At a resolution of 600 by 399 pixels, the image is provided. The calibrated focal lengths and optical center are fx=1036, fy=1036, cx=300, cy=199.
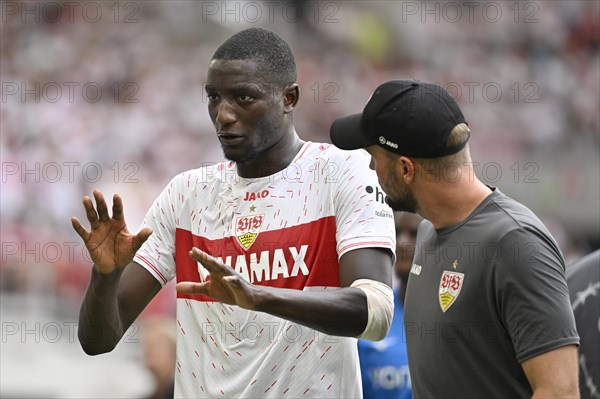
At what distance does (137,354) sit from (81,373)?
0.60 metres

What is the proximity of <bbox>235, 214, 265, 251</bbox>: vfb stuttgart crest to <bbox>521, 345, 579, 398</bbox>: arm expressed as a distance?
132 centimetres

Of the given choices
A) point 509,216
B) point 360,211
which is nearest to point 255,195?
point 360,211

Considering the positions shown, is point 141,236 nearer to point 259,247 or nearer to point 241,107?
point 259,247

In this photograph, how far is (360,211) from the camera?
4.01m

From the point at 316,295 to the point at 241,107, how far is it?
910 millimetres

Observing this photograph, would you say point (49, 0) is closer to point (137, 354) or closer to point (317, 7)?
point (317, 7)

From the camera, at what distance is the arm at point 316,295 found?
3373 millimetres

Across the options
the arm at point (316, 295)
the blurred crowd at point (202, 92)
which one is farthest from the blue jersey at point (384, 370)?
the blurred crowd at point (202, 92)

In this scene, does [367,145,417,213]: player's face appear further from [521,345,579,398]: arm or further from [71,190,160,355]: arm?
[71,190,160,355]: arm

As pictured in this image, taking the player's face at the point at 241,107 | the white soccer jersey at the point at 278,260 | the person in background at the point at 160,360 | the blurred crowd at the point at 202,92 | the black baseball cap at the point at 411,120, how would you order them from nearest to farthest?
1. the black baseball cap at the point at 411,120
2. the white soccer jersey at the point at 278,260
3. the player's face at the point at 241,107
4. the person in background at the point at 160,360
5. the blurred crowd at the point at 202,92

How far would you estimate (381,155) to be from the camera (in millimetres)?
3801

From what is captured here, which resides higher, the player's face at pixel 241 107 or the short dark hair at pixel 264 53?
the short dark hair at pixel 264 53

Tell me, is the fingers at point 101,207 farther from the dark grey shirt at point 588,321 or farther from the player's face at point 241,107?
the dark grey shirt at point 588,321

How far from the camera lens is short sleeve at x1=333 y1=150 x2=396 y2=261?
12.9 feet
